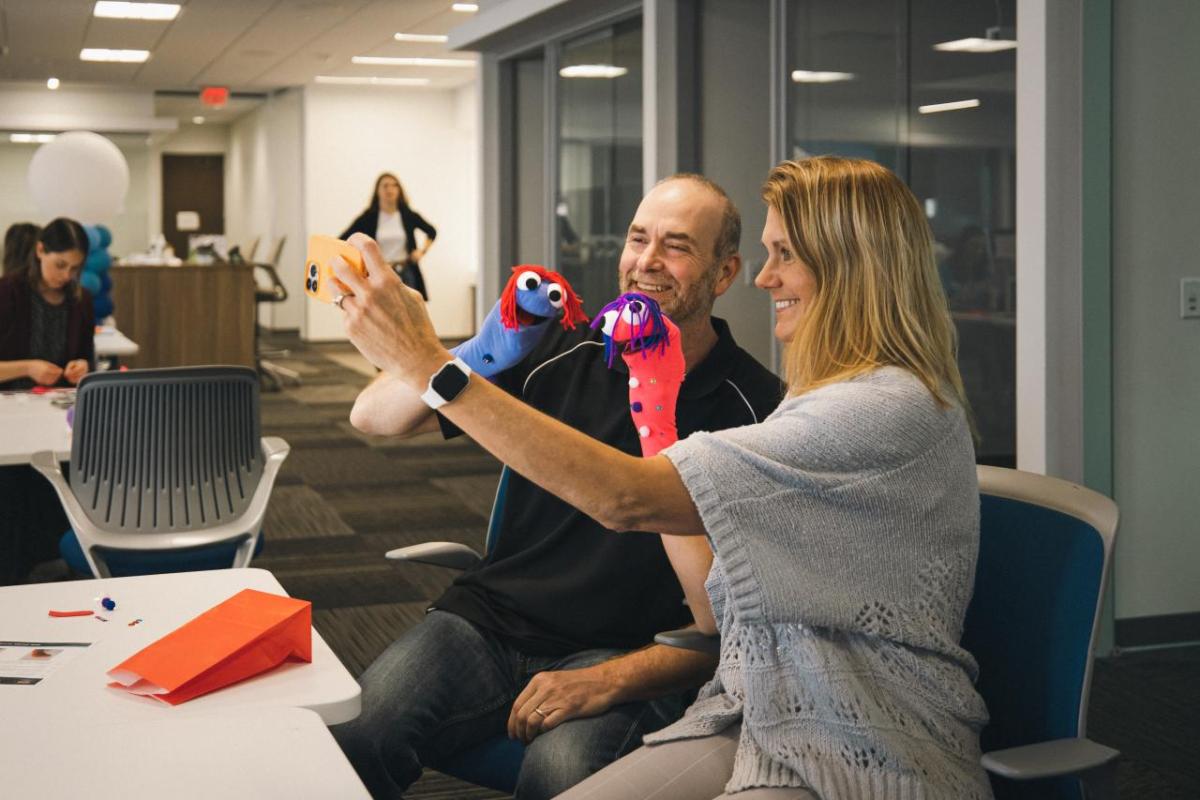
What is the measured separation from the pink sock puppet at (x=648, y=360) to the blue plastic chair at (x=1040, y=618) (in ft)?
1.41

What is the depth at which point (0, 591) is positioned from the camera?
1824mm

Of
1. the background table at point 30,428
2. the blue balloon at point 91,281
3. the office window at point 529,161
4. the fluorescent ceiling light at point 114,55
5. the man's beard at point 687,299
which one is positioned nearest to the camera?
the man's beard at point 687,299

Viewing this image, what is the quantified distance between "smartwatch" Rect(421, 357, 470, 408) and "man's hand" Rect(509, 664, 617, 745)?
2.01 feet

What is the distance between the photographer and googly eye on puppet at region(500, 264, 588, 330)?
1.58 m

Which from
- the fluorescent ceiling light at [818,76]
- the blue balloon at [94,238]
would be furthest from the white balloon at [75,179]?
the fluorescent ceiling light at [818,76]

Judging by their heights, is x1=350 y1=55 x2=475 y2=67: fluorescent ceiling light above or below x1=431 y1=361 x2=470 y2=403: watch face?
above

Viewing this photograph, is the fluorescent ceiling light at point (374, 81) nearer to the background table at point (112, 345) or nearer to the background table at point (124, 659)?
the background table at point (112, 345)

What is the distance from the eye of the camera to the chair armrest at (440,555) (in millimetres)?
2174

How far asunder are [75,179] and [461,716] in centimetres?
690

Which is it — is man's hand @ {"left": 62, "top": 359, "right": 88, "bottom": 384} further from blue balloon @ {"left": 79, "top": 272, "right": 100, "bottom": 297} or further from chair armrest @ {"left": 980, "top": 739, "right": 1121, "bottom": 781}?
chair armrest @ {"left": 980, "top": 739, "right": 1121, "bottom": 781}

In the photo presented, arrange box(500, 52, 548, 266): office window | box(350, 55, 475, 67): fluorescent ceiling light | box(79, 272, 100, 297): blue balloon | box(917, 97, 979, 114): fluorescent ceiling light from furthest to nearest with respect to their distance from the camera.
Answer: box(350, 55, 475, 67): fluorescent ceiling light < box(500, 52, 548, 266): office window < box(79, 272, 100, 297): blue balloon < box(917, 97, 979, 114): fluorescent ceiling light

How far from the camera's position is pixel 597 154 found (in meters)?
6.90

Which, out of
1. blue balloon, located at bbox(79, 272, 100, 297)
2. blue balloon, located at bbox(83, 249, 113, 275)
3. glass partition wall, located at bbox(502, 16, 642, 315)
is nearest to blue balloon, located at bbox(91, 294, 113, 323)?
blue balloon, located at bbox(79, 272, 100, 297)

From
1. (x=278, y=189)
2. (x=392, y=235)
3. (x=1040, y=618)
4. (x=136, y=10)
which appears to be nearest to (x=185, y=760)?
(x=1040, y=618)
